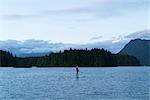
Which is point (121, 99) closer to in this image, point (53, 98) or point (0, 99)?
point (53, 98)

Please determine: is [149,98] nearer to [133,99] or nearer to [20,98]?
[133,99]

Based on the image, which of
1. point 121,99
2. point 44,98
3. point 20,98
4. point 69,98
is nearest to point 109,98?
point 121,99

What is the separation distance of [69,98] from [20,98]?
6256 millimetres

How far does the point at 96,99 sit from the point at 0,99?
1192 cm

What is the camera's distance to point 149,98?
50719mm

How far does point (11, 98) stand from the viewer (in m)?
50.7

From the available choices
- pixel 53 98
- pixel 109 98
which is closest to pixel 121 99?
pixel 109 98

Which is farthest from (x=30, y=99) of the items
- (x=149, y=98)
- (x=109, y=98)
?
(x=149, y=98)

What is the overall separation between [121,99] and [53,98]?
27.9 feet

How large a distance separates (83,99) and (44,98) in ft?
16.6

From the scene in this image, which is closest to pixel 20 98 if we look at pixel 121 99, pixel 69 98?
pixel 69 98

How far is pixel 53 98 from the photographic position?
50.0 metres

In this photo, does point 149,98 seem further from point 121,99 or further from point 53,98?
point 53,98

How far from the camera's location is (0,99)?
49375 mm
